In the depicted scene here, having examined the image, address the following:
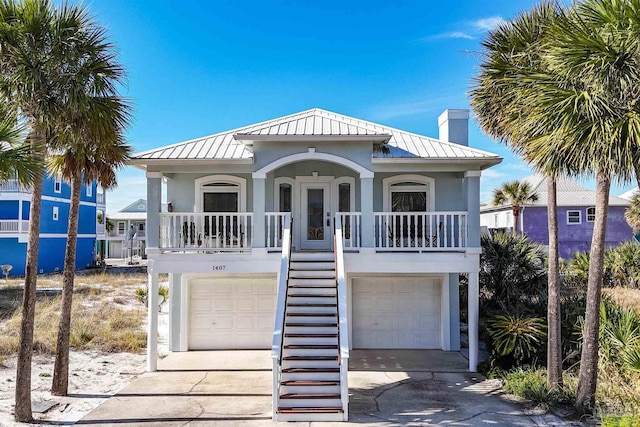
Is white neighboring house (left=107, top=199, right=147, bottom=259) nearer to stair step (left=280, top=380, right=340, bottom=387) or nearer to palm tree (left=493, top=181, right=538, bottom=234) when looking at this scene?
palm tree (left=493, top=181, right=538, bottom=234)

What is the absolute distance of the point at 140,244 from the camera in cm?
4966

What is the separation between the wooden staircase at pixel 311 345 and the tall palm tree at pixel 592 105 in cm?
473

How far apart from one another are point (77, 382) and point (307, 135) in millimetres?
8011

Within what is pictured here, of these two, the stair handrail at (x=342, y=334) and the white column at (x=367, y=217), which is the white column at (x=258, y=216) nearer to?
the stair handrail at (x=342, y=334)

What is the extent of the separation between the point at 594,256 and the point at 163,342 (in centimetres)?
1254

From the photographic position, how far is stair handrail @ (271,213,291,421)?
27.7 ft

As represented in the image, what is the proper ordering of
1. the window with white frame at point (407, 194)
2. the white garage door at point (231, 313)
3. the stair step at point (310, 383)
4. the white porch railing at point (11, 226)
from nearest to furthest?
1. the stair step at point (310, 383)
2. the window with white frame at point (407, 194)
3. the white garage door at point (231, 313)
4. the white porch railing at point (11, 226)

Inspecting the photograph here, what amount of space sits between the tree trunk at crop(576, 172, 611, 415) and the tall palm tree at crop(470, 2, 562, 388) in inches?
42.7

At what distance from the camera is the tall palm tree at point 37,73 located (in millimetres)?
7941

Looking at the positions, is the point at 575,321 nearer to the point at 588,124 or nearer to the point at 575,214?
the point at 588,124

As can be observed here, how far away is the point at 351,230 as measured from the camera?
11.9 meters

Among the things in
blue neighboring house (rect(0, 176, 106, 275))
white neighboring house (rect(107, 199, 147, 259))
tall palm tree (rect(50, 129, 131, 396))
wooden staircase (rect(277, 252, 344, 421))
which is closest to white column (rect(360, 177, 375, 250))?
wooden staircase (rect(277, 252, 344, 421))

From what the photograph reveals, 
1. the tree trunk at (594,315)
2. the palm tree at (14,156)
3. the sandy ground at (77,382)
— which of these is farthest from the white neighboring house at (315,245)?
the palm tree at (14,156)

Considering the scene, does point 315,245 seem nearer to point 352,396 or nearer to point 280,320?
point 280,320
